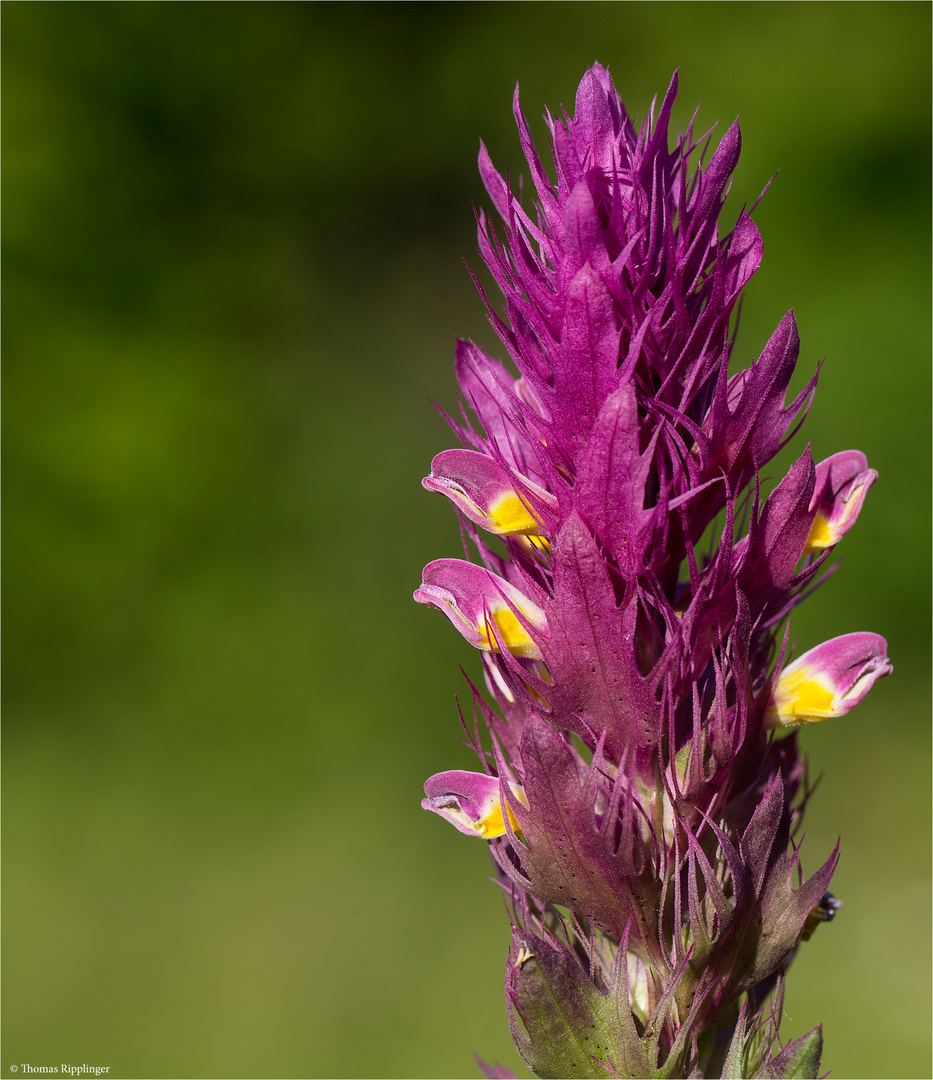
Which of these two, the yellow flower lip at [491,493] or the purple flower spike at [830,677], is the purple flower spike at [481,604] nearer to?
the yellow flower lip at [491,493]

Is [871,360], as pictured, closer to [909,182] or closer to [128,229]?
[909,182]

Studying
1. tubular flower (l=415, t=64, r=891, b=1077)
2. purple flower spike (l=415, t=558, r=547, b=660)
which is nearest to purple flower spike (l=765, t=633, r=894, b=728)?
tubular flower (l=415, t=64, r=891, b=1077)

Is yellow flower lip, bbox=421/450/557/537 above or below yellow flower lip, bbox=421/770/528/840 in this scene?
above

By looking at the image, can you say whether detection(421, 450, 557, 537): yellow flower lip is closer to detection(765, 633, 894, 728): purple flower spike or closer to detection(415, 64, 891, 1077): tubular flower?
detection(415, 64, 891, 1077): tubular flower

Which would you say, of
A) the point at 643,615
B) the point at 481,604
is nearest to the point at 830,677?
the point at 643,615

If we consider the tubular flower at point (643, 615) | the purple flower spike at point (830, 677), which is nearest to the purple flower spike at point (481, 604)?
the tubular flower at point (643, 615)

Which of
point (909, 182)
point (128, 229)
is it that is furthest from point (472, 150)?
point (909, 182)

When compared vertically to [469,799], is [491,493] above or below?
above

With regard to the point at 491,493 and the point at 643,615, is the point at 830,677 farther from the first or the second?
the point at 491,493
